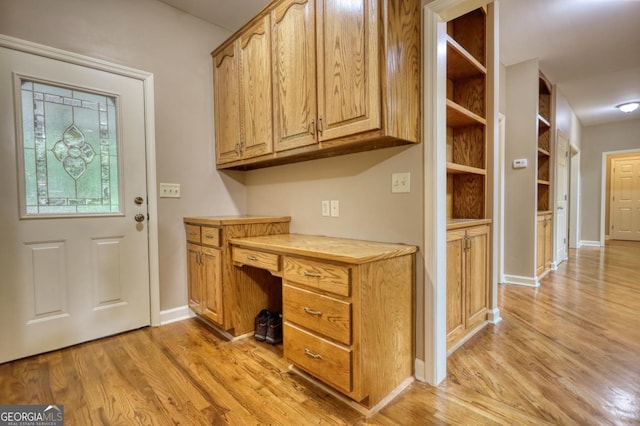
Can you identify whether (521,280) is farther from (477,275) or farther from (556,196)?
(477,275)

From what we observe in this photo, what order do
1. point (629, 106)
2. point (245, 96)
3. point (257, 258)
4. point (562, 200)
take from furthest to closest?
point (629, 106), point (562, 200), point (245, 96), point (257, 258)

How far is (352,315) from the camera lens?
4.54ft

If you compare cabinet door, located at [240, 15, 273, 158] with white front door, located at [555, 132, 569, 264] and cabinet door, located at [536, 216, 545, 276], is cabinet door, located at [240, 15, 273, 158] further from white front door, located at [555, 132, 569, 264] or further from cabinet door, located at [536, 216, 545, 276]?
white front door, located at [555, 132, 569, 264]

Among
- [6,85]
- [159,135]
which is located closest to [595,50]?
[159,135]

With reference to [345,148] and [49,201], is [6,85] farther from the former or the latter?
[345,148]

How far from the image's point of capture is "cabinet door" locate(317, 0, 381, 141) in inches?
59.9

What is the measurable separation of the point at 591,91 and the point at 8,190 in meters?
7.05

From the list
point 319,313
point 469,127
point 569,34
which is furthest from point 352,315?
point 569,34

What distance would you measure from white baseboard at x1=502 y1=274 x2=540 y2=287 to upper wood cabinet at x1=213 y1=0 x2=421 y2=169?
295cm

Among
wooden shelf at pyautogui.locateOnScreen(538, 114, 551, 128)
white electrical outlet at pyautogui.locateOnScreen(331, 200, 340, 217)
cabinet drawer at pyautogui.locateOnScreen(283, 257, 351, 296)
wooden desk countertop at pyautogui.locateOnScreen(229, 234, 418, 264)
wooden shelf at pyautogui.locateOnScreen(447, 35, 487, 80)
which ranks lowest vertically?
cabinet drawer at pyautogui.locateOnScreen(283, 257, 351, 296)

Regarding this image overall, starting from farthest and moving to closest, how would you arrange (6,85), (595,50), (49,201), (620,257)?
(620,257), (595,50), (49,201), (6,85)

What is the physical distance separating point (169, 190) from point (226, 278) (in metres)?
0.96

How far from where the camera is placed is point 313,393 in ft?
5.26

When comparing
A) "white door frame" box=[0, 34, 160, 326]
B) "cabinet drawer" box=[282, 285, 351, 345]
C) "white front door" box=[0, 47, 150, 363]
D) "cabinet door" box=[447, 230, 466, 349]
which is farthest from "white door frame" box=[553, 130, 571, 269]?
"white front door" box=[0, 47, 150, 363]
